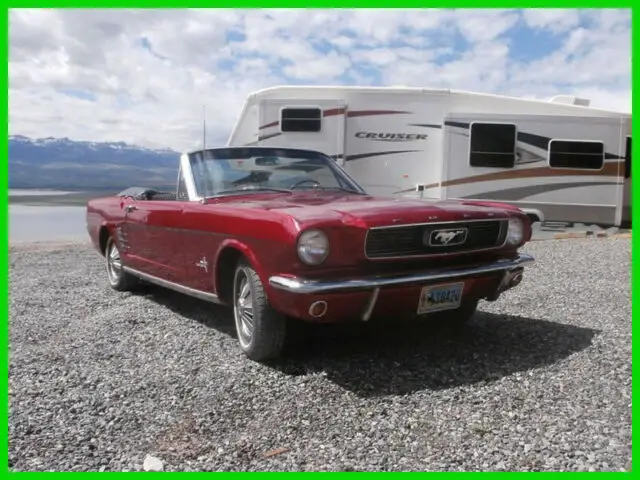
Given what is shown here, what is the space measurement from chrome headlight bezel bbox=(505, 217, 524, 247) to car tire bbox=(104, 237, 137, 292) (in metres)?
3.90

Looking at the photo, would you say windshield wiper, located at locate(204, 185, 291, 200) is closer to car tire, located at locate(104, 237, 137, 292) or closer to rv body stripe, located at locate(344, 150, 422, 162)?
car tire, located at locate(104, 237, 137, 292)

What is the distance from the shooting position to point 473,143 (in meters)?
11.1

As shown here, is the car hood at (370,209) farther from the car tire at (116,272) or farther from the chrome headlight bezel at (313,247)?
the car tire at (116,272)

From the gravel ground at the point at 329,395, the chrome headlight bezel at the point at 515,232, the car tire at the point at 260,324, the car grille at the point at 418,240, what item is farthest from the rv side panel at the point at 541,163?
the car tire at the point at 260,324

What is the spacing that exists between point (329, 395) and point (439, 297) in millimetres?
921

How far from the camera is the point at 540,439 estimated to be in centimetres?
288

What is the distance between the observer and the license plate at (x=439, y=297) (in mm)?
3756

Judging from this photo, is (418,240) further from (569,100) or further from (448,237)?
(569,100)

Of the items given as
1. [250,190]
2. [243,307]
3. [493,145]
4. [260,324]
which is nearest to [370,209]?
[260,324]

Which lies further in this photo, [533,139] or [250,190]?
[533,139]

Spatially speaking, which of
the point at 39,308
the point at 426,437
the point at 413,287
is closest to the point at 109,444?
the point at 426,437

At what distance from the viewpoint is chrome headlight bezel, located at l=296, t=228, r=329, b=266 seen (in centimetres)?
350

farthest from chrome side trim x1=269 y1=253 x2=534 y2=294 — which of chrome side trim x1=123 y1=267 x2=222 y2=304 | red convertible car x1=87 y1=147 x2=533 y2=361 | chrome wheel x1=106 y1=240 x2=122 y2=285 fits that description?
chrome wheel x1=106 y1=240 x2=122 y2=285

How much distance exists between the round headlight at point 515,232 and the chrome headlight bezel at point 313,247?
4.86 ft
